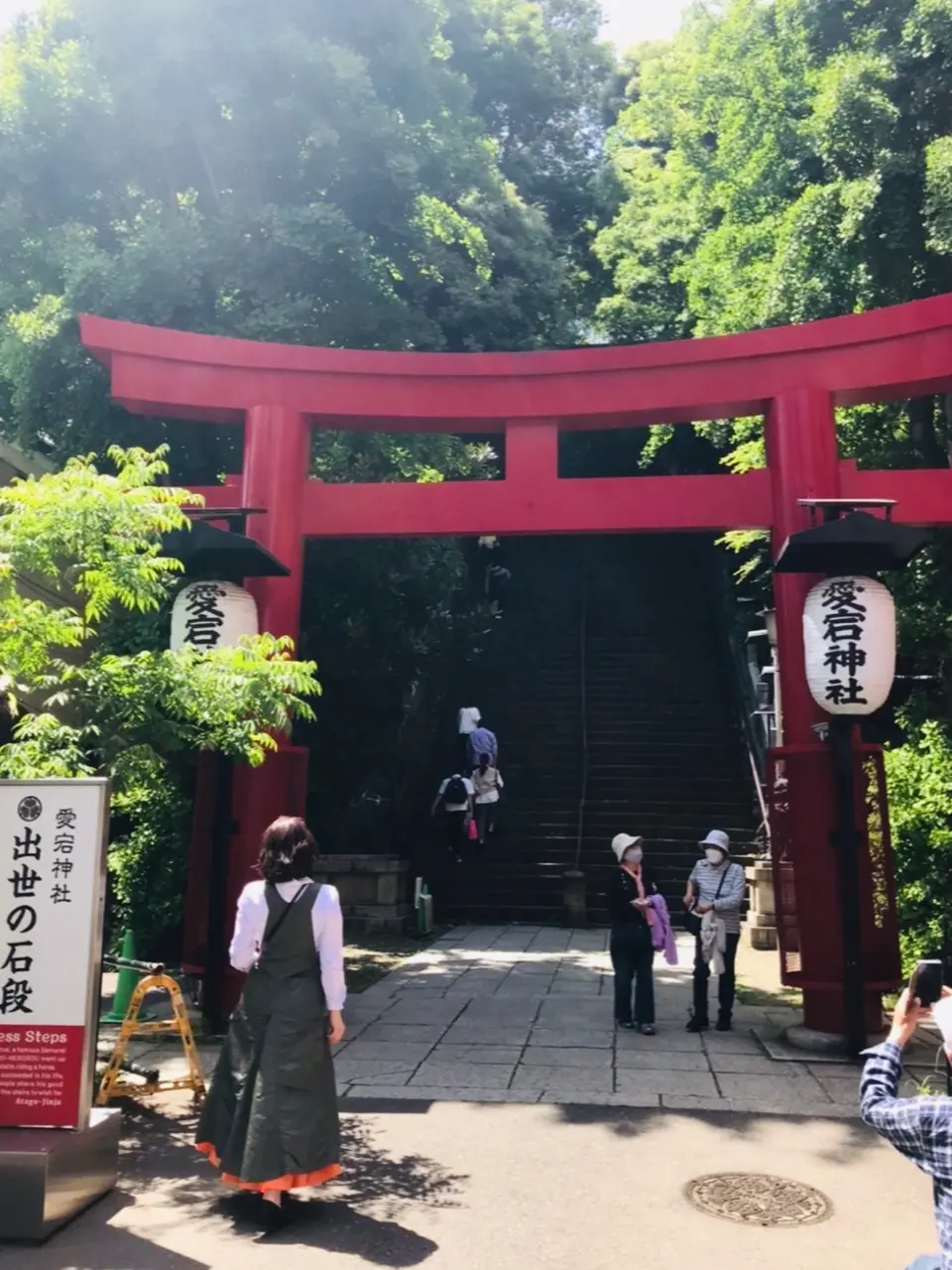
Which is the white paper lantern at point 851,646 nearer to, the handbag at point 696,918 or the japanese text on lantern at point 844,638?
the japanese text on lantern at point 844,638

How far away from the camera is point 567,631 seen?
2153cm

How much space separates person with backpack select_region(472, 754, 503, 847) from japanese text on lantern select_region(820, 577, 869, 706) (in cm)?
763

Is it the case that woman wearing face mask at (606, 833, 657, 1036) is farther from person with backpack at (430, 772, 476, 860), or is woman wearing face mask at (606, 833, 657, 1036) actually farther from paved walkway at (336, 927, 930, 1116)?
person with backpack at (430, 772, 476, 860)

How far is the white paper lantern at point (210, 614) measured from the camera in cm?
788

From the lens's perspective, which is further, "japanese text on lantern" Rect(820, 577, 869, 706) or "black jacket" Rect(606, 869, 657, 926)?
"black jacket" Rect(606, 869, 657, 926)

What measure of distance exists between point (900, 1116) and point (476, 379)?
7089mm

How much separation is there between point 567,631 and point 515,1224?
1743cm

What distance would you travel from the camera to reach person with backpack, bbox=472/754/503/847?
47.2ft

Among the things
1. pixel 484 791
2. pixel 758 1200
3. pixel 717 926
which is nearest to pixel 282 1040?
pixel 758 1200

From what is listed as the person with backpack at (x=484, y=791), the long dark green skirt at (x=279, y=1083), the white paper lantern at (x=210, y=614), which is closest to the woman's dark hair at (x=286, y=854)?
the long dark green skirt at (x=279, y=1083)

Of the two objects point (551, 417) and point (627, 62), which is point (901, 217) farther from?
point (627, 62)

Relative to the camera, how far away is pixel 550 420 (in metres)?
8.69

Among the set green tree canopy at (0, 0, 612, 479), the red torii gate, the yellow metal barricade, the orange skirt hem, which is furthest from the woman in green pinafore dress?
green tree canopy at (0, 0, 612, 479)

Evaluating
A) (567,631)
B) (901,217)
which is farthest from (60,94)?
(567,631)
